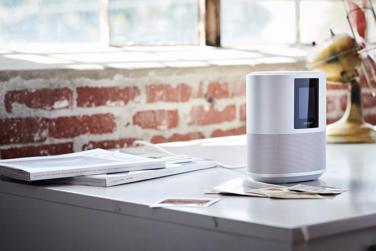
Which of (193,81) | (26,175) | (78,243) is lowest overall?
(78,243)

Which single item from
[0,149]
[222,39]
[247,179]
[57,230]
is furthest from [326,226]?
[222,39]

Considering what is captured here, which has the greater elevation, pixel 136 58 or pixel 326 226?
pixel 136 58

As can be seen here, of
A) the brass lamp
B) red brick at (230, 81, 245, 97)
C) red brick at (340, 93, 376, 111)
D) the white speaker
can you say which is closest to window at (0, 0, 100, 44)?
red brick at (230, 81, 245, 97)

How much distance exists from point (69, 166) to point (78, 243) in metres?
0.16

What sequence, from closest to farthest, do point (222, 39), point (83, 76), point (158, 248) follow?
point (158, 248) < point (83, 76) < point (222, 39)

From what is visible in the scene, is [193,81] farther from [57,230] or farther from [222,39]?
[57,230]

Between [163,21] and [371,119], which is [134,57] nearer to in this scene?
[163,21]

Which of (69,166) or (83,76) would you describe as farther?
(83,76)

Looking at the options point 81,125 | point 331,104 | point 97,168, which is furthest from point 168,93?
point 97,168

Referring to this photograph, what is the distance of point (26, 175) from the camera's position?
1.54 meters

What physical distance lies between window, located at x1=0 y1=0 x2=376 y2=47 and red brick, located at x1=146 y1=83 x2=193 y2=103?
150mm

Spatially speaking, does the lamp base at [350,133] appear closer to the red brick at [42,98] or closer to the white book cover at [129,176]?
the white book cover at [129,176]

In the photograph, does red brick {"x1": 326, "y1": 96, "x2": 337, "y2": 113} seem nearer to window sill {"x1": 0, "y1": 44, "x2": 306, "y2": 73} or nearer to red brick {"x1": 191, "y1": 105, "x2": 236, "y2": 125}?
window sill {"x1": 0, "y1": 44, "x2": 306, "y2": 73}

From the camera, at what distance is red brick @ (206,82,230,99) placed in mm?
2467
